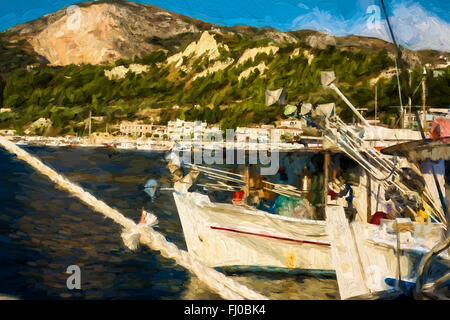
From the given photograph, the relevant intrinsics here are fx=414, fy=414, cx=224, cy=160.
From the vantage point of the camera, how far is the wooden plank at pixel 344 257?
8500mm

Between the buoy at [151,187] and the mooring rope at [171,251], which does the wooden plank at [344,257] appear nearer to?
the mooring rope at [171,251]

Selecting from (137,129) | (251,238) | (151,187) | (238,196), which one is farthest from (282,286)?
(137,129)

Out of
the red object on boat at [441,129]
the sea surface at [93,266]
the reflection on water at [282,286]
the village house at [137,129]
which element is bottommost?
the reflection on water at [282,286]

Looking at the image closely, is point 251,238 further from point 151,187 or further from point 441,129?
point 441,129

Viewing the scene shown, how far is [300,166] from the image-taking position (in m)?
22.7

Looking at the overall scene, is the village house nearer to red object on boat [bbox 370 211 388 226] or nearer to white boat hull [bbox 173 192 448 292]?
white boat hull [bbox 173 192 448 292]

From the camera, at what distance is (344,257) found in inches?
354

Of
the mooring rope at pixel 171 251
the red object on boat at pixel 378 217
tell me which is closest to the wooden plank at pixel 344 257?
the mooring rope at pixel 171 251

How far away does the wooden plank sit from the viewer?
8.50m

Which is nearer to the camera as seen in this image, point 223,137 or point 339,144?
point 339,144
